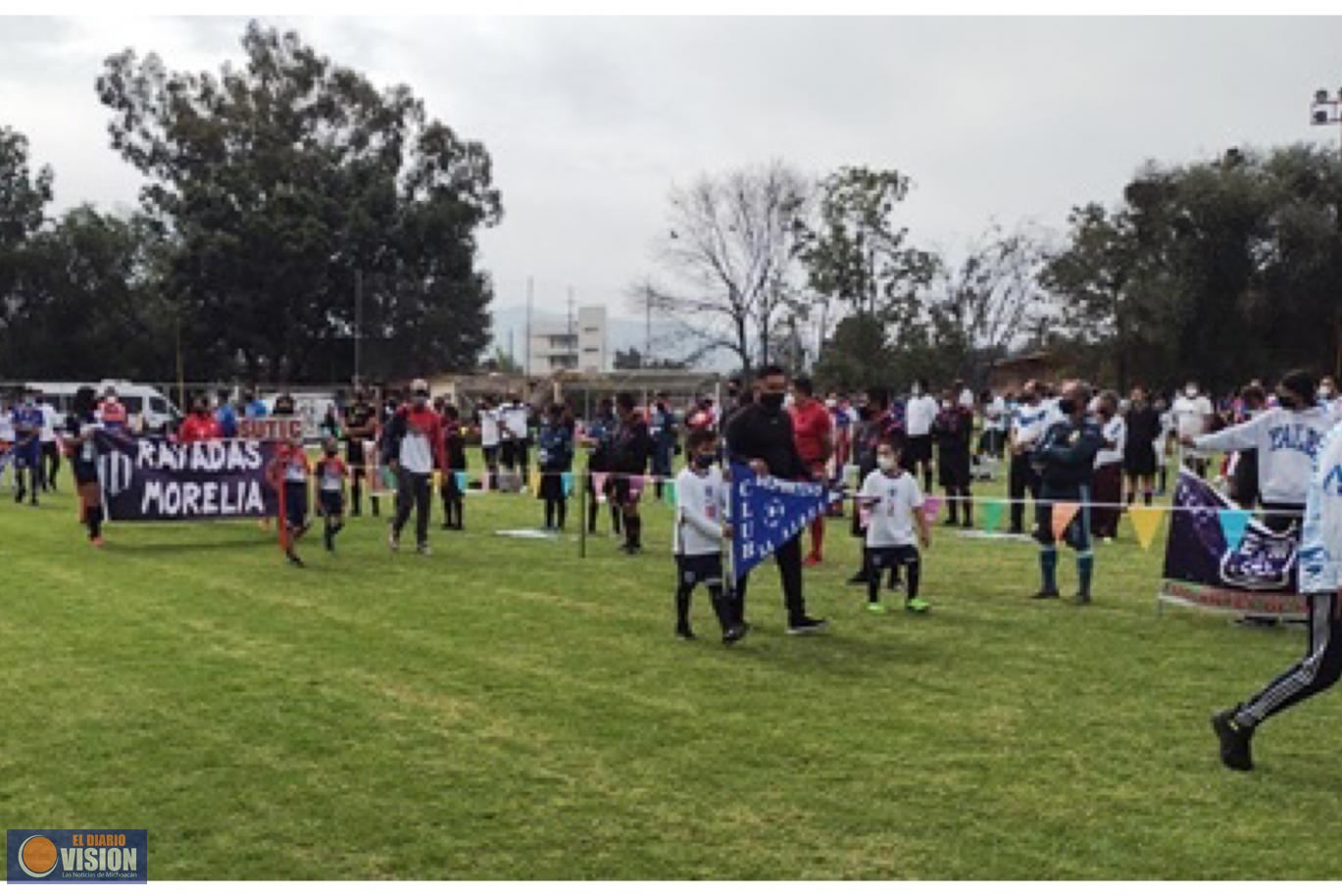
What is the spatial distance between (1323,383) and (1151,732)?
509 inches

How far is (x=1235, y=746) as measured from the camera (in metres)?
6.15

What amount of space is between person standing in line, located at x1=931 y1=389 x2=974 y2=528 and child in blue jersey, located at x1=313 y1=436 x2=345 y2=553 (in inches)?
327

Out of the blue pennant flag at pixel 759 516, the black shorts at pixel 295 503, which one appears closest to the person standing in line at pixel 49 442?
the black shorts at pixel 295 503

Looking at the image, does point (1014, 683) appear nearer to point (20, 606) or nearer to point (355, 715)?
point (355, 715)

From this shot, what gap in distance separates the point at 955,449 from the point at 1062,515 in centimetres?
716

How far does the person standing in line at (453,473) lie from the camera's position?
56.6 feet

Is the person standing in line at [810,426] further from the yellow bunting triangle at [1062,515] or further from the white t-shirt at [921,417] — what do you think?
the white t-shirt at [921,417]

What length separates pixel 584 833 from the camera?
17.1 feet

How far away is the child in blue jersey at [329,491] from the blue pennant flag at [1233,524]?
9.33 metres

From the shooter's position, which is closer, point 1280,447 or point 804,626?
point 1280,447

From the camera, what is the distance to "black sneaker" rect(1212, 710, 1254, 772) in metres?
6.12

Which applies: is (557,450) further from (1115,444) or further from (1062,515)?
(1062,515)

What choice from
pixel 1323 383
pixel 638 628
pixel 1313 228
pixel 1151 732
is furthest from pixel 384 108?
pixel 1151 732

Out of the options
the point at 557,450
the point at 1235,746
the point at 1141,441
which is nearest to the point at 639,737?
the point at 1235,746
